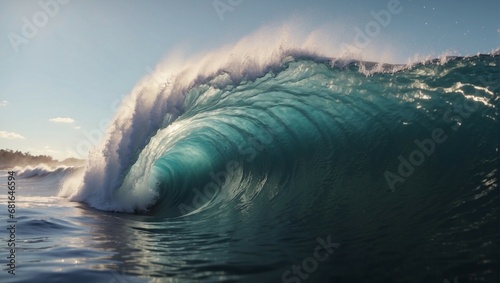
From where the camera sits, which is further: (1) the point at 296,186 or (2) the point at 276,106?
(2) the point at 276,106

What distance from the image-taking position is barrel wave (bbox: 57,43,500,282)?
3.72m

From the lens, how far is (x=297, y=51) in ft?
28.7

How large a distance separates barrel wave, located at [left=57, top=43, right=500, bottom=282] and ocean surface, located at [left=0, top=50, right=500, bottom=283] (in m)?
0.03

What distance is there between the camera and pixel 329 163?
8.43 m

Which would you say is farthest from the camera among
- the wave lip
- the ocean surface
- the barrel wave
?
the wave lip

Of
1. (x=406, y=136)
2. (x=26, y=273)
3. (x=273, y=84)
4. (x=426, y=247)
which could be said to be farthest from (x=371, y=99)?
(x=26, y=273)

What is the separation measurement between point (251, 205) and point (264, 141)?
146 inches

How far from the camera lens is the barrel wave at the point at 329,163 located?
3.72m

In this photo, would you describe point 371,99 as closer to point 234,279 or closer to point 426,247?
point 426,247

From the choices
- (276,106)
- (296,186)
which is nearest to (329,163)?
(296,186)

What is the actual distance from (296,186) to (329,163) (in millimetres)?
1016

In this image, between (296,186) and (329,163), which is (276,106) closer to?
(329,163)

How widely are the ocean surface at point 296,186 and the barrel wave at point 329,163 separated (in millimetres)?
31

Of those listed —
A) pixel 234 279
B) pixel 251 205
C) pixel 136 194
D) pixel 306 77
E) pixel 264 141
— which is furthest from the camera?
pixel 264 141
